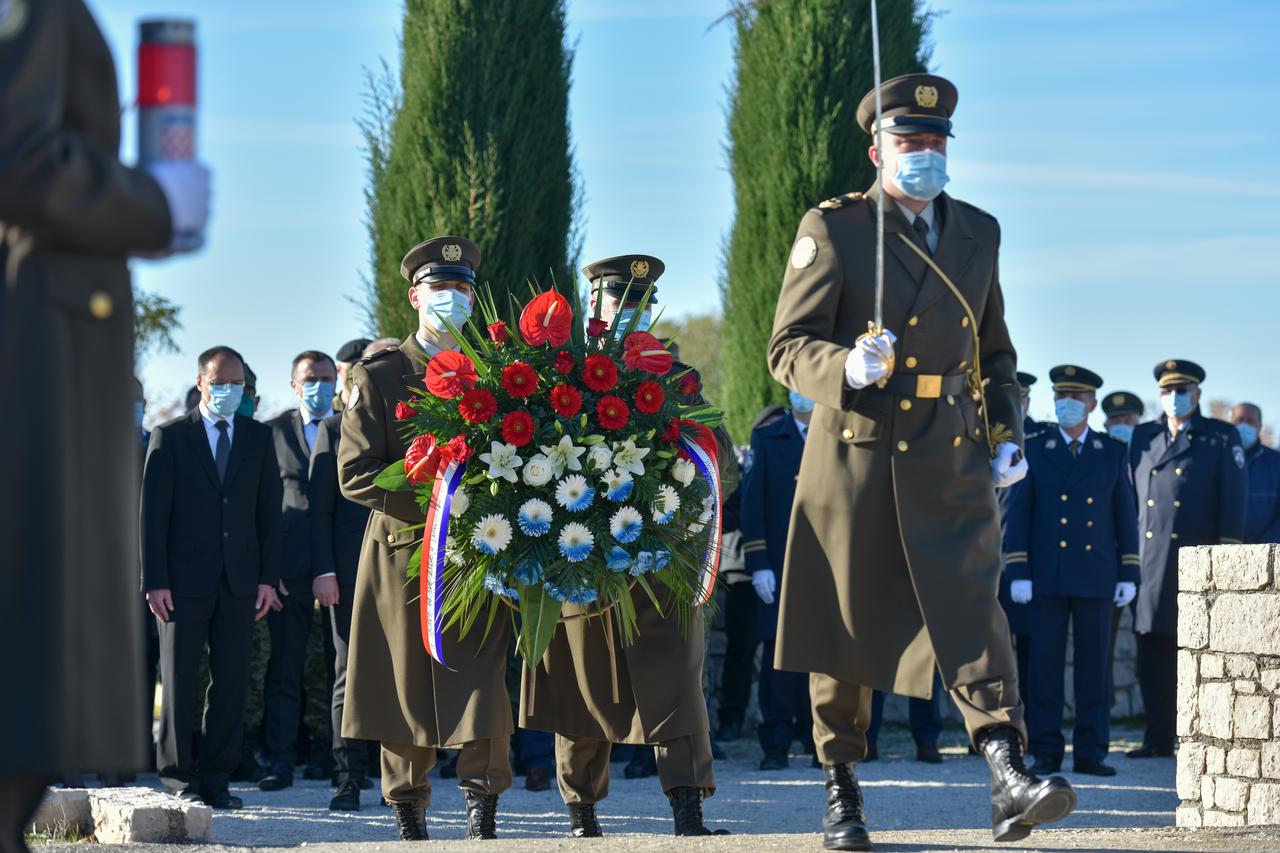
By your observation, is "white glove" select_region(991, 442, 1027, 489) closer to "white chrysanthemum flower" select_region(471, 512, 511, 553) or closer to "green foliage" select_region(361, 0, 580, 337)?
"white chrysanthemum flower" select_region(471, 512, 511, 553)

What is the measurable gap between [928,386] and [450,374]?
1842 millimetres

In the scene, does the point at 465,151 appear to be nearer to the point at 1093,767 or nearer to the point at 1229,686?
the point at 1093,767

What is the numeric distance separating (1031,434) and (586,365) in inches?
221

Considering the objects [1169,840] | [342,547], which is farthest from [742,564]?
[1169,840]

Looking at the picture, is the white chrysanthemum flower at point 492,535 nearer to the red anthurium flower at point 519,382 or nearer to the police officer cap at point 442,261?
the red anthurium flower at point 519,382

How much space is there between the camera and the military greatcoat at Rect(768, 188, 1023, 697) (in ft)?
17.5

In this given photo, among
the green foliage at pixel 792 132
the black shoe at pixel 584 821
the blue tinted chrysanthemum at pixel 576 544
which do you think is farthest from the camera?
the green foliage at pixel 792 132

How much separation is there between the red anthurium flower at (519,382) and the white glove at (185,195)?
286 centimetres

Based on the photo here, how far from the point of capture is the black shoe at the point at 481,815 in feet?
22.0

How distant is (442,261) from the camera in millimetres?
7164

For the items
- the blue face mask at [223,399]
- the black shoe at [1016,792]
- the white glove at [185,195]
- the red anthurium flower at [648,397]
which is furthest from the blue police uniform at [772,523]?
the white glove at [185,195]

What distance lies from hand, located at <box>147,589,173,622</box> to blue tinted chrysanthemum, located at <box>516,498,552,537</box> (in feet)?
11.0

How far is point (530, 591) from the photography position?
6.37m

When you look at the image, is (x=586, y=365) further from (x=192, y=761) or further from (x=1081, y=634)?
(x=1081, y=634)
